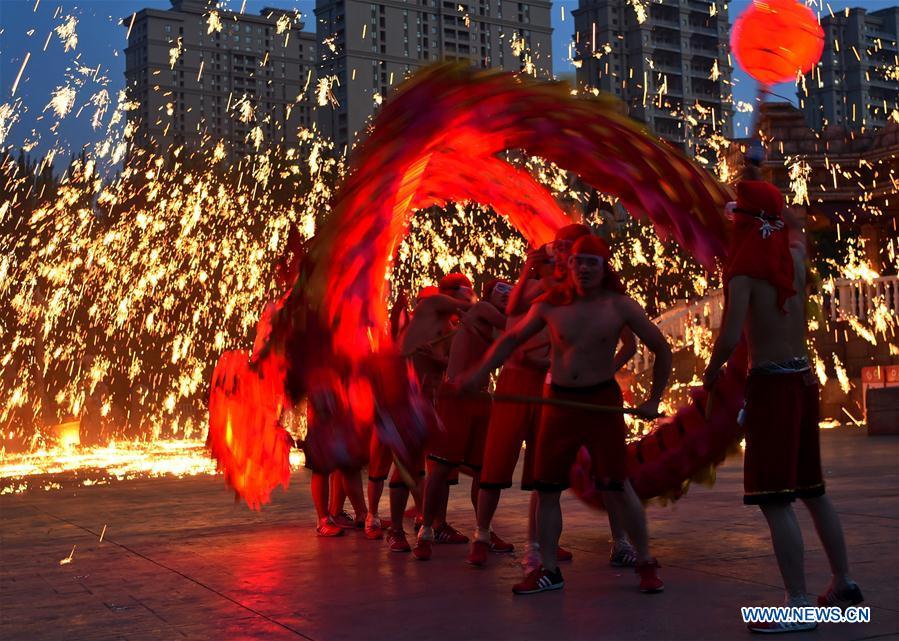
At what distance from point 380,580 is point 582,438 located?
1.42 metres

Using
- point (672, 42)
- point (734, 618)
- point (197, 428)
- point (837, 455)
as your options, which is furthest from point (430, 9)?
point (734, 618)

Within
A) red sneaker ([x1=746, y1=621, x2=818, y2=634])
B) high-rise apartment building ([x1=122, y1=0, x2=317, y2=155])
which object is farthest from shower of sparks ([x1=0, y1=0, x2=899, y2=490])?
high-rise apartment building ([x1=122, y1=0, x2=317, y2=155])

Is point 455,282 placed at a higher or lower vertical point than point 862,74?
lower

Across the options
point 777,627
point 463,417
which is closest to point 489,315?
point 463,417

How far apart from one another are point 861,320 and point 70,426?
15.1m

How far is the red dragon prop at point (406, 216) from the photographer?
23.0 feet

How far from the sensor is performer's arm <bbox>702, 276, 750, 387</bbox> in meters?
5.49

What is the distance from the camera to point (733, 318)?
5508 mm

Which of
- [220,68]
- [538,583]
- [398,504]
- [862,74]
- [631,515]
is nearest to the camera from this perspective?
[538,583]

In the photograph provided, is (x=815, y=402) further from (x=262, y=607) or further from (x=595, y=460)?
(x=262, y=607)

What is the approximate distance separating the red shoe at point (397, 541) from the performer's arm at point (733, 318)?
3.20 meters

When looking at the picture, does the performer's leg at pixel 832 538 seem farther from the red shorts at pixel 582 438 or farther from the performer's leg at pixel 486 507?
the performer's leg at pixel 486 507

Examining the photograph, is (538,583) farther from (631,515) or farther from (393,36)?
(393,36)

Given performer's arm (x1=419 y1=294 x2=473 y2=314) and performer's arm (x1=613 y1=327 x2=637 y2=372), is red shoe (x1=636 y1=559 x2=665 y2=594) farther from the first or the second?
performer's arm (x1=419 y1=294 x2=473 y2=314)
